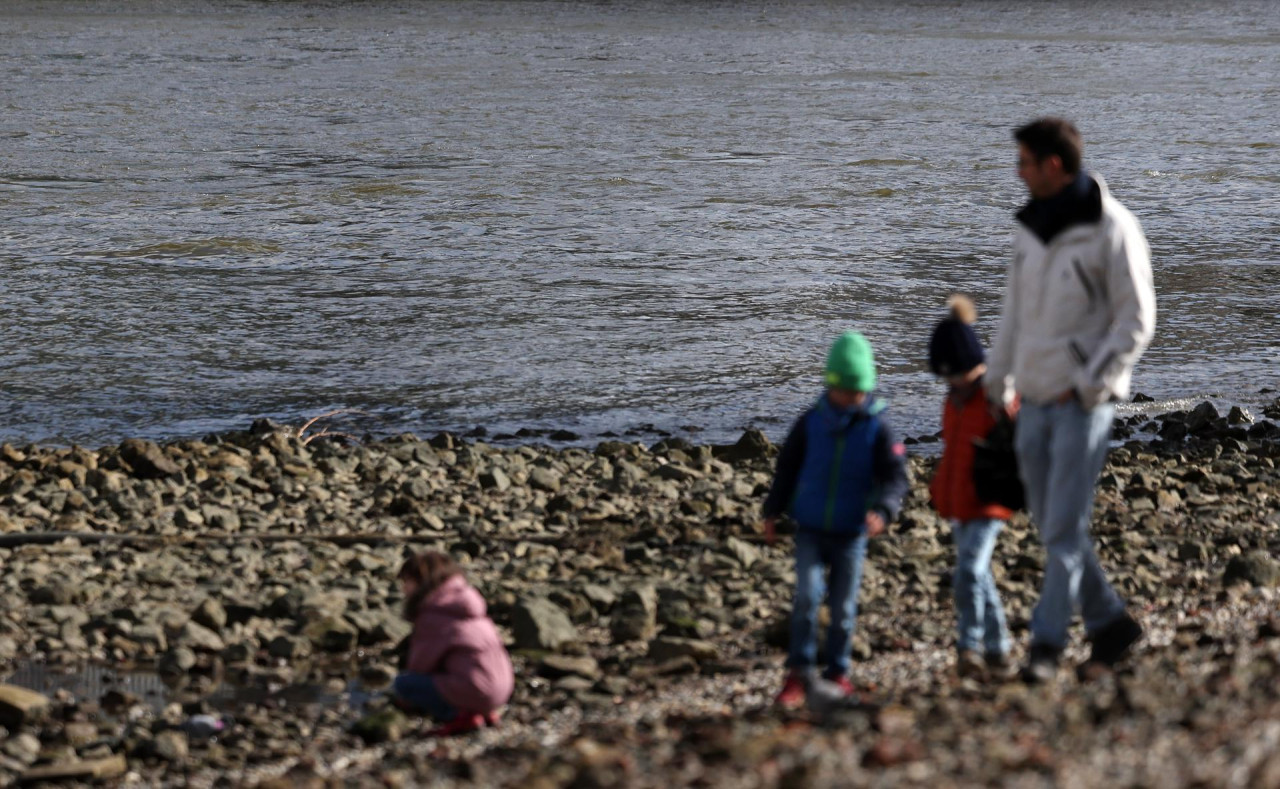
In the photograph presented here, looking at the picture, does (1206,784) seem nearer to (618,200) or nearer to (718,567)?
(718,567)

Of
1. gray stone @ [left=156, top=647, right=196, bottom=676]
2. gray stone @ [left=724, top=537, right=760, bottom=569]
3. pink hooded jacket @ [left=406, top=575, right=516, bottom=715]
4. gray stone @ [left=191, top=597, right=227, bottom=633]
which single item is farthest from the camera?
gray stone @ [left=724, top=537, right=760, bottom=569]

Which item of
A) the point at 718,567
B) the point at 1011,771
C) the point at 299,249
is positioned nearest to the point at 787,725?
the point at 1011,771

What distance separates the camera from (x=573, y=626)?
25.1 ft

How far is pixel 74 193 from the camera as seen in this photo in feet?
82.6

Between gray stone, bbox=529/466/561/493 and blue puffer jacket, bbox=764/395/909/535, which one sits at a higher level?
blue puffer jacket, bbox=764/395/909/535

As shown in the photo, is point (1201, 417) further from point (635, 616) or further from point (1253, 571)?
point (635, 616)

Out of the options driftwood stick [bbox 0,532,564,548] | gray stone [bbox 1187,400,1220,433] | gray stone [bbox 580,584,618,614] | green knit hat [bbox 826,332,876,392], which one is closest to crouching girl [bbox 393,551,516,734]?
gray stone [bbox 580,584,618,614]

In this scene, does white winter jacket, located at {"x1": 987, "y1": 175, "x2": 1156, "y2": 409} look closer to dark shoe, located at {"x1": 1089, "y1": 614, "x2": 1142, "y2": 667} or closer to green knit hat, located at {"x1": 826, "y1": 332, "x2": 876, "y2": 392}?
green knit hat, located at {"x1": 826, "y1": 332, "x2": 876, "y2": 392}

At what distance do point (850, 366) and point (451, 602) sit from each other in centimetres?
171

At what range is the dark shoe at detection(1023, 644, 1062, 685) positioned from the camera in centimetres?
550

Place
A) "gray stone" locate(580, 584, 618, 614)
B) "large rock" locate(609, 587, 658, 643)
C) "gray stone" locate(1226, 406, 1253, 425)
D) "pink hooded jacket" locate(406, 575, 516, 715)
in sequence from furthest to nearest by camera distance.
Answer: "gray stone" locate(1226, 406, 1253, 425) → "gray stone" locate(580, 584, 618, 614) → "large rock" locate(609, 587, 658, 643) → "pink hooded jacket" locate(406, 575, 516, 715)

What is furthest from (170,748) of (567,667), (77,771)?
(567,667)

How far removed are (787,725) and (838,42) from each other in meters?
53.3

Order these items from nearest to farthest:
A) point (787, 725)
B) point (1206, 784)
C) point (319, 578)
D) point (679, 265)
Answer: point (1206, 784)
point (787, 725)
point (319, 578)
point (679, 265)
